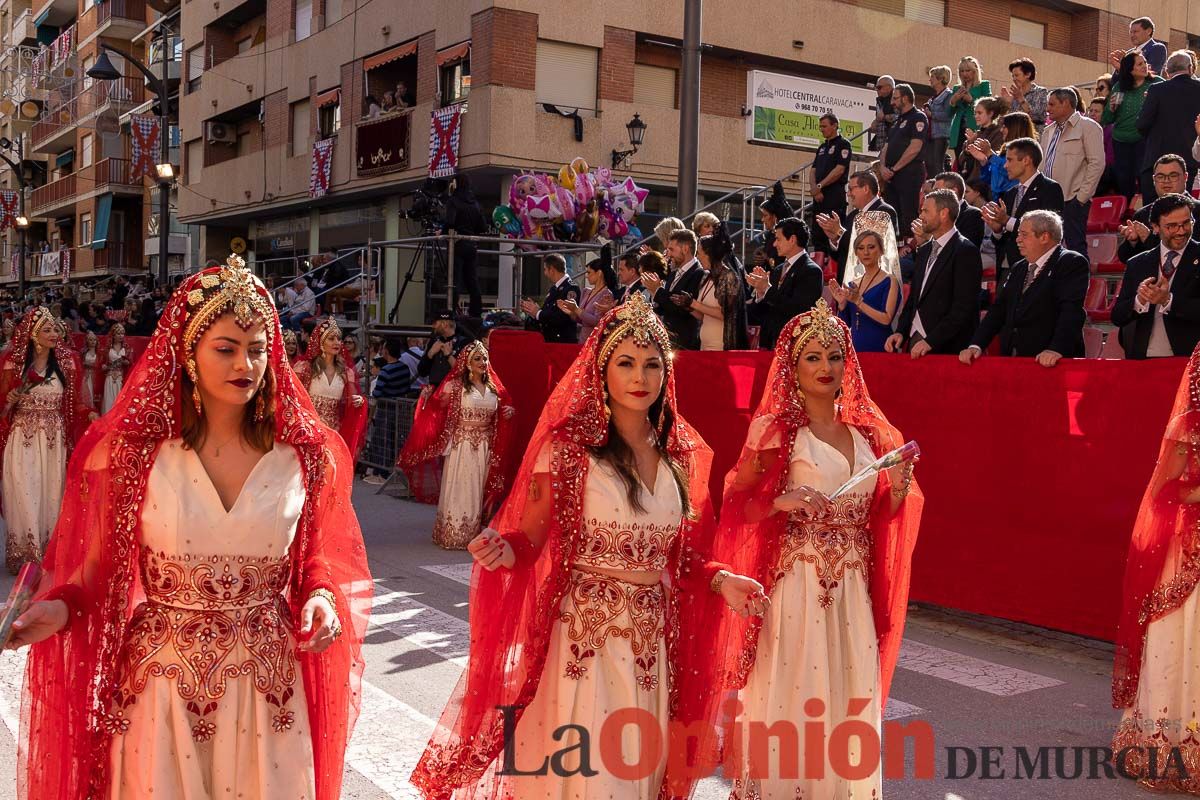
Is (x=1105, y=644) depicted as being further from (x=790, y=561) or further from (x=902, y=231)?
(x=902, y=231)

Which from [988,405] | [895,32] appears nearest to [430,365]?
[988,405]

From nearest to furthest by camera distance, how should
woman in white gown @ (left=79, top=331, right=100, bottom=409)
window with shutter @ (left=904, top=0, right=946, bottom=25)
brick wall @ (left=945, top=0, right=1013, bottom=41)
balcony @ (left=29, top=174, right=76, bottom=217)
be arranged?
woman in white gown @ (left=79, top=331, right=100, bottom=409) < window with shutter @ (left=904, top=0, right=946, bottom=25) < brick wall @ (left=945, top=0, right=1013, bottom=41) < balcony @ (left=29, top=174, right=76, bottom=217)

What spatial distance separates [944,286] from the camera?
821cm

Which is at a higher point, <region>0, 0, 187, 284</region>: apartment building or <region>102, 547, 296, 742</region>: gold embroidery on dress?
<region>0, 0, 187, 284</region>: apartment building

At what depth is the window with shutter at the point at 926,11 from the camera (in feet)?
87.3

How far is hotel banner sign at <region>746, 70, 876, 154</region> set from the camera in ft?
60.0

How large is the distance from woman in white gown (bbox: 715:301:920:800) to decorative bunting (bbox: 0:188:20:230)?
144ft

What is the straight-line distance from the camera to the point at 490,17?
855 inches

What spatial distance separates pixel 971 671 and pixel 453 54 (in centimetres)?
1842

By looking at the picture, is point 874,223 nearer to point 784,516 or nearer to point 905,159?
point 905,159

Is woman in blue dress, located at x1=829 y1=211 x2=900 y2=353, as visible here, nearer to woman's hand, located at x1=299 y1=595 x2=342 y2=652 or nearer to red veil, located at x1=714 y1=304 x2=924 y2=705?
red veil, located at x1=714 y1=304 x2=924 y2=705

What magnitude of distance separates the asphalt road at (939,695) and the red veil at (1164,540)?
22.3 inches

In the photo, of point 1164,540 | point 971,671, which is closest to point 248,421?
point 1164,540

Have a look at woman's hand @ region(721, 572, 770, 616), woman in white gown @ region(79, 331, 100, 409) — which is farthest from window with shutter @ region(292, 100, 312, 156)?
woman's hand @ region(721, 572, 770, 616)
